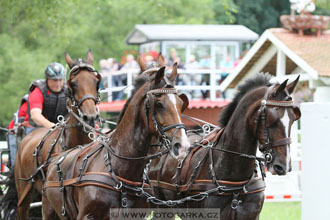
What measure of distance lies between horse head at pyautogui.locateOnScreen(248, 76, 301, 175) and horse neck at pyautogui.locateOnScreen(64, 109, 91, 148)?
2.40 m

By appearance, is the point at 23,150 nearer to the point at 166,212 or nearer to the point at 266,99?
the point at 166,212

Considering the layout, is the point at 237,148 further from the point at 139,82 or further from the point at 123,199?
the point at 123,199

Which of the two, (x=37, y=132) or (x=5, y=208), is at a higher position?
(x=37, y=132)

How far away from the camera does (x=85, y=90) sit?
24.8 ft

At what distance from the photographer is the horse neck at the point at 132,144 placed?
5891 mm

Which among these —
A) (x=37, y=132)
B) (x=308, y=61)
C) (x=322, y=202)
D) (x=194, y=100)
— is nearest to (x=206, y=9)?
(x=194, y=100)

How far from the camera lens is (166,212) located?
7.17 m

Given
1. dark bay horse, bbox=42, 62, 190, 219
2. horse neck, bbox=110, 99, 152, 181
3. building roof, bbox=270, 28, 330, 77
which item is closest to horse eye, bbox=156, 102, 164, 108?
dark bay horse, bbox=42, 62, 190, 219

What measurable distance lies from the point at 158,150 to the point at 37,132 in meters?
2.88

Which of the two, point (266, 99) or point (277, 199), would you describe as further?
point (277, 199)

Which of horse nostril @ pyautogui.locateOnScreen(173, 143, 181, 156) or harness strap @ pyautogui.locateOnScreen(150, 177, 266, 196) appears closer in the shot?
horse nostril @ pyautogui.locateOnScreen(173, 143, 181, 156)

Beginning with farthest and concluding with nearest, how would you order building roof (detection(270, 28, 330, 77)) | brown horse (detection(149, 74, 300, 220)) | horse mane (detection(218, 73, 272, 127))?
building roof (detection(270, 28, 330, 77)), horse mane (detection(218, 73, 272, 127)), brown horse (detection(149, 74, 300, 220))

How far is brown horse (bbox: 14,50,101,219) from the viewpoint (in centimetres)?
753

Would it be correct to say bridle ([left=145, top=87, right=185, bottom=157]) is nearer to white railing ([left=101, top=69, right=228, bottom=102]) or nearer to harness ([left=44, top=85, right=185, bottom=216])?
harness ([left=44, top=85, right=185, bottom=216])
